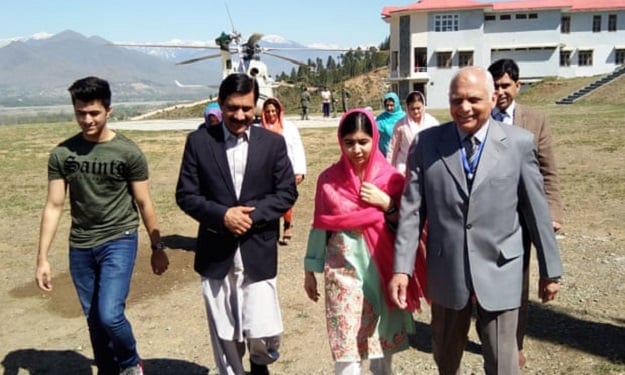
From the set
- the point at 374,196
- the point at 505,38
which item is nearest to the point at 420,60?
the point at 505,38

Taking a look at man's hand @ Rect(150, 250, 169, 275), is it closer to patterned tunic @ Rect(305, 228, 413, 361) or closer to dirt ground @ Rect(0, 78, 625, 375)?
dirt ground @ Rect(0, 78, 625, 375)

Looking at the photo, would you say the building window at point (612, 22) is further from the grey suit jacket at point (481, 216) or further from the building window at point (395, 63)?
the grey suit jacket at point (481, 216)

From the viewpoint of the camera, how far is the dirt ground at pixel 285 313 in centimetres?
419

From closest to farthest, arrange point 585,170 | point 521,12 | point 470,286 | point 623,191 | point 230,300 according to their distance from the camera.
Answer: point 470,286 < point 230,300 < point 623,191 < point 585,170 < point 521,12

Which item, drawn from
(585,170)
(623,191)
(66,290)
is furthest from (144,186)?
(585,170)

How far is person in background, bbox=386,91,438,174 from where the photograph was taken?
241 inches

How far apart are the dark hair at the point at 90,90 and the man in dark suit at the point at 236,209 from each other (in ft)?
1.85

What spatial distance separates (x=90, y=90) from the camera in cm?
339

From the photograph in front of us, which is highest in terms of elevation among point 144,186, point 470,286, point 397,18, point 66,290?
point 397,18

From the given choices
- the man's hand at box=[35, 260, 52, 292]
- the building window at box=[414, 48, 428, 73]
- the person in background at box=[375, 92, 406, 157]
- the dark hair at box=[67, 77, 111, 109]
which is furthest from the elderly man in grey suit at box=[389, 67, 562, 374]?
the building window at box=[414, 48, 428, 73]

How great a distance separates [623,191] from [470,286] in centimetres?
774

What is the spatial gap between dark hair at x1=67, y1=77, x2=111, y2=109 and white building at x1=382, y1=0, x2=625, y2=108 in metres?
42.9

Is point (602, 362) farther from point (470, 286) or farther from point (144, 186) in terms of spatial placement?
point (144, 186)

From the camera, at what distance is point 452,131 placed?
289cm
